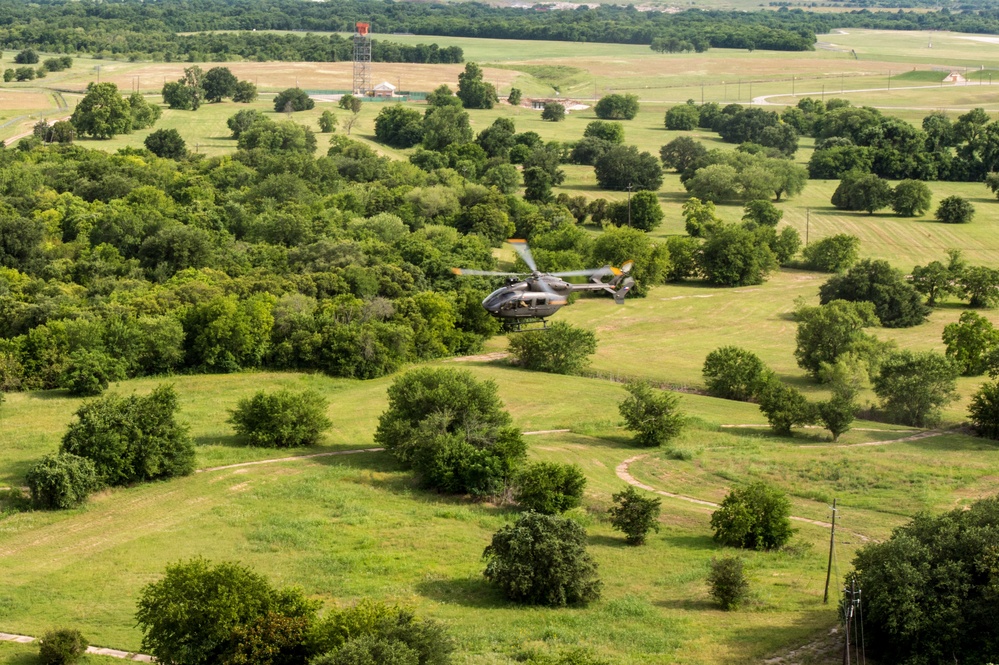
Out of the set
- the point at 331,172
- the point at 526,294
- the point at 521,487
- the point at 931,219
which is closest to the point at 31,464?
the point at 521,487

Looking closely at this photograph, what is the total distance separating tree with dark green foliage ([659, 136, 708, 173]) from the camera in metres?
141

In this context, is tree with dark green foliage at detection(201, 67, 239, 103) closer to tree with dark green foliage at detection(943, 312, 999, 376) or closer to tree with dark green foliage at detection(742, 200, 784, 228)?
tree with dark green foliage at detection(742, 200, 784, 228)

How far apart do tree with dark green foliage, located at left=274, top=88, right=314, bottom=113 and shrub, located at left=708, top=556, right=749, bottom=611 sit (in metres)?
124

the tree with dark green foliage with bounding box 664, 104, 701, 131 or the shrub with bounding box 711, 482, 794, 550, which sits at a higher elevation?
the tree with dark green foliage with bounding box 664, 104, 701, 131

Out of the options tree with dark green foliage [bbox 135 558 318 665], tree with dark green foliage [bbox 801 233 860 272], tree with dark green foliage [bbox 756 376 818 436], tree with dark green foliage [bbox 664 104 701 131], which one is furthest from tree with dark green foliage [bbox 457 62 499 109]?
tree with dark green foliage [bbox 135 558 318 665]

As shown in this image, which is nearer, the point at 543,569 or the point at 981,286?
the point at 543,569

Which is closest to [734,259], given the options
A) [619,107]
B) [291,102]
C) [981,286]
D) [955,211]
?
[981,286]

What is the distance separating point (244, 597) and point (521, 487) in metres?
19.3

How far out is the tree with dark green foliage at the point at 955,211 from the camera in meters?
119

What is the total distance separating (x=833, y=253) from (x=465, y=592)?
221 ft

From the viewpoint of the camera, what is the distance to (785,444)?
64.4 meters

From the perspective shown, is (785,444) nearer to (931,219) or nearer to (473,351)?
(473,351)

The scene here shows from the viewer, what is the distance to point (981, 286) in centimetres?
9356

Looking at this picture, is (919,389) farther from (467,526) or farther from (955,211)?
(955,211)
